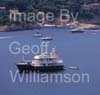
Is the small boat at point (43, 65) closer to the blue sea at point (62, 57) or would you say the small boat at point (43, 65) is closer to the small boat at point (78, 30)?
the blue sea at point (62, 57)

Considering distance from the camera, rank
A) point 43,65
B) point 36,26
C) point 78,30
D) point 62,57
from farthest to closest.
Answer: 1. point 36,26
2. point 78,30
3. point 62,57
4. point 43,65

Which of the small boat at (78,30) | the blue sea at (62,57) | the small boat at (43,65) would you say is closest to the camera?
the blue sea at (62,57)

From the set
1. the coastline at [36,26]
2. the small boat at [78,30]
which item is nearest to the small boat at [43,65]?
the small boat at [78,30]

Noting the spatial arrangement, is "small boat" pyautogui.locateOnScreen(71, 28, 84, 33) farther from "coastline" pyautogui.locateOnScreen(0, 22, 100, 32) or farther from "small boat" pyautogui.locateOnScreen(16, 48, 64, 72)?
"small boat" pyautogui.locateOnScreen(16, 48, 64, 72)

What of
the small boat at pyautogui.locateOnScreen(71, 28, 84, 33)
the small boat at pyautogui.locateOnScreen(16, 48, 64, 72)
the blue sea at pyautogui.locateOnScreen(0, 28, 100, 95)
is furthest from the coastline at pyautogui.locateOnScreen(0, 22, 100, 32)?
the small boat at pyautogui.locateOnScreen(16, 48, 64, 72)

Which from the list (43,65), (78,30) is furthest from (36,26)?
(43,65)

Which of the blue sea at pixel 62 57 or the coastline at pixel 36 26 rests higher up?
the blue sea at pixel 62 57

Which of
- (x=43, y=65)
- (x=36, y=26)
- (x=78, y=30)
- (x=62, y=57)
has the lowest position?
(x=36, y=26)

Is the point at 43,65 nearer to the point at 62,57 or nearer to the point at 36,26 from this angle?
the point at 62,57
